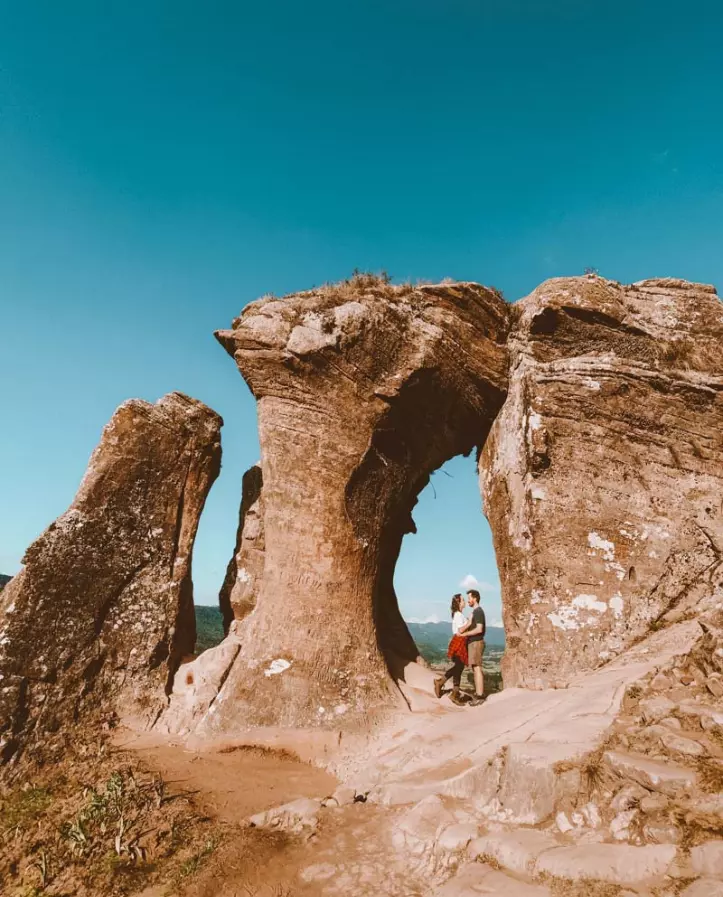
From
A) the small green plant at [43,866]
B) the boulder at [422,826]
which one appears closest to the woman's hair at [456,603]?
the boulder at [422,826]

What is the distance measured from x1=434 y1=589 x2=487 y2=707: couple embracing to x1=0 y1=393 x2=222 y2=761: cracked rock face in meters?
4.77

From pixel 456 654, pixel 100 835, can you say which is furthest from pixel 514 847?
pixel 456 654

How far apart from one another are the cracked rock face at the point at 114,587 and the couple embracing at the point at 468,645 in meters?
4.77

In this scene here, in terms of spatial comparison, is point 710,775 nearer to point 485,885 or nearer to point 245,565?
point 485,885

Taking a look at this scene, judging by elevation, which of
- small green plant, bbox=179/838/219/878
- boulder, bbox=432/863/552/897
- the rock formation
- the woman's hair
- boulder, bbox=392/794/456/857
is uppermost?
the rock formation

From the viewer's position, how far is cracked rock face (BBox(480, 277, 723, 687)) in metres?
8.95

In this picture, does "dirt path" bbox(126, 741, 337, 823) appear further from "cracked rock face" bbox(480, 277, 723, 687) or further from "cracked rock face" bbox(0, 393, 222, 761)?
"cracked rock face" bbox(480, 277, 723, 687)

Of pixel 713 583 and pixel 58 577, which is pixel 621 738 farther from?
pixel 58 577

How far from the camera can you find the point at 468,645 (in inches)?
400

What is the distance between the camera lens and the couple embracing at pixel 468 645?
32.7ft

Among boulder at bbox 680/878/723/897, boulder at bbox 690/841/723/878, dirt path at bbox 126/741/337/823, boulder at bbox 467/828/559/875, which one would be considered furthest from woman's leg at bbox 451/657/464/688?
boulder at bbox 680/878/723/897

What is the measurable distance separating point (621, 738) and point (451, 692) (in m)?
5.45

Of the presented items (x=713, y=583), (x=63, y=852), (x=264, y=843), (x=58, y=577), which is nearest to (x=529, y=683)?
(x=713, y=583)

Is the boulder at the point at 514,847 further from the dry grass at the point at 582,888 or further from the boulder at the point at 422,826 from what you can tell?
the boulder at the point at 422,826
